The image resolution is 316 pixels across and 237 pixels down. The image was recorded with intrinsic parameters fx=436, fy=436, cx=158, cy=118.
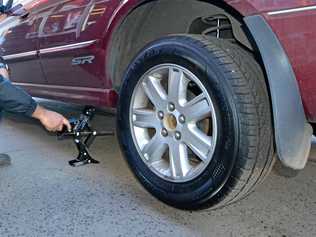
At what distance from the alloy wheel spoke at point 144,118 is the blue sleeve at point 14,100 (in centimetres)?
49

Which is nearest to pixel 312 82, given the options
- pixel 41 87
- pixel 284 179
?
pixel 284 179

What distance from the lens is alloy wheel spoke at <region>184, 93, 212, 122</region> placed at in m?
1.86

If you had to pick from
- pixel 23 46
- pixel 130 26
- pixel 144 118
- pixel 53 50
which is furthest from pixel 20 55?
pixel 144 118

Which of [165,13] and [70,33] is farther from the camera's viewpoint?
[70,33]

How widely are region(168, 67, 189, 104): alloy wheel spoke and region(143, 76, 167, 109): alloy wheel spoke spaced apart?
0.07m

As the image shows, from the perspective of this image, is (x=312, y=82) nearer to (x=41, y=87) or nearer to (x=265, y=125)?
(x=265, y=125)

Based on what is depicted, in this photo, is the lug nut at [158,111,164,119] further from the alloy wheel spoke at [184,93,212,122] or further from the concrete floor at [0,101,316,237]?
the concrete floor at [0,101,316,237]

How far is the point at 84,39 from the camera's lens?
2.52m

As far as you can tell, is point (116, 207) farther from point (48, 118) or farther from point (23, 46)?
point (23, 46)

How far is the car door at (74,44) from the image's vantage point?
246 cm

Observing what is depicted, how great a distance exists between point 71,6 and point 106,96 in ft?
2.09

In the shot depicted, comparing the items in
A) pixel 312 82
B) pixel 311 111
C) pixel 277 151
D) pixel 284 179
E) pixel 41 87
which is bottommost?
pixel 284 179

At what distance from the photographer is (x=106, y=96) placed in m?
2.50

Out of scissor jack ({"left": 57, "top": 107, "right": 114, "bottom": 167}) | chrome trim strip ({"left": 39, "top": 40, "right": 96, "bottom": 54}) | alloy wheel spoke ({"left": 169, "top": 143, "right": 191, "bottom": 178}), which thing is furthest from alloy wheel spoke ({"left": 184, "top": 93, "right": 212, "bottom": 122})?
scissor jack ({"left": 57, "top": 107, "right": 114, "bottom": 167})
